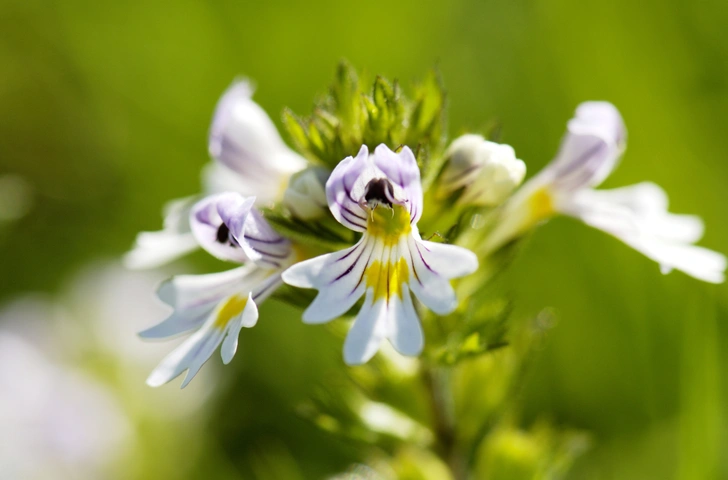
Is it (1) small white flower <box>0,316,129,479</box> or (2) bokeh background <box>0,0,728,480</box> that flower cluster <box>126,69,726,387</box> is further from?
(1) small white flower <box>0,316,129,479</box>

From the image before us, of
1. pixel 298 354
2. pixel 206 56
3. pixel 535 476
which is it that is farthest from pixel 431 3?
Answer: pixel 535 476

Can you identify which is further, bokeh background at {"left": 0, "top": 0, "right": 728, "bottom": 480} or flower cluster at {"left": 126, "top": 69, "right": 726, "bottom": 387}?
bokeh background at {"left": 0, "top": 0, "right": 728, "bottom": 480}

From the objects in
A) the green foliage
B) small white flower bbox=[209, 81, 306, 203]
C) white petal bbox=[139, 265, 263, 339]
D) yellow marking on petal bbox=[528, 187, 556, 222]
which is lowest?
white petal bbox=[139, 265, 263, 339]

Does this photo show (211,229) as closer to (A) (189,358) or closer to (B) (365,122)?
(A) (189,358)

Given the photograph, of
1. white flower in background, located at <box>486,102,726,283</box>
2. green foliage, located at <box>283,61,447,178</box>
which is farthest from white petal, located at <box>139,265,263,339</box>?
white flower in background, located at <box>486,102,726,283</box>

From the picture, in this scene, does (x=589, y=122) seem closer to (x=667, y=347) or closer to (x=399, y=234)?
(x=399, y=234)
